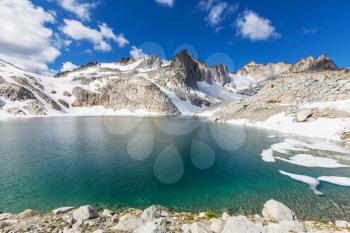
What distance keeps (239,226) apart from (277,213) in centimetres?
581

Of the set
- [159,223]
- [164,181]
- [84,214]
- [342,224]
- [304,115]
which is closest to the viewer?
[159,223]

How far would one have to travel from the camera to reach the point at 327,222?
68.8 feet

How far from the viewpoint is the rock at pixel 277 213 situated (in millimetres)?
20223

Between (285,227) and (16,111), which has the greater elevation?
(16,111)

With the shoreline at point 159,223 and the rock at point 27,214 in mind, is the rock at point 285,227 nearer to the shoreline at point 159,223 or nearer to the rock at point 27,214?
the shoreline at point 159,223

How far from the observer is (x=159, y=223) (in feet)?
60.7

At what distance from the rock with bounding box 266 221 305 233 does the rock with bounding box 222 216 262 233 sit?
1.25 m

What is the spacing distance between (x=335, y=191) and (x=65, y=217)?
3120 centimetres

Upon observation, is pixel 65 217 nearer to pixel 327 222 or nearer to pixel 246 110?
pixel 327 222

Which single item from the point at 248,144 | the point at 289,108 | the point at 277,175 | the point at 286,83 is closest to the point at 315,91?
the point at 289,108

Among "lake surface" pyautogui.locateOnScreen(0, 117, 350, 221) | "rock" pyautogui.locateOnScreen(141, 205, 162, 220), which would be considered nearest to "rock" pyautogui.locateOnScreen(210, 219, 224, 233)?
"rock" pyautogui.locateOnScreen(141, 205, 162, 220)

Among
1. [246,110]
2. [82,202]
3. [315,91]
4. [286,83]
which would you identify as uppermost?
[286,83]

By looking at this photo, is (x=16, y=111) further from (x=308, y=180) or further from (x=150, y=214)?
(x=308, y=180)

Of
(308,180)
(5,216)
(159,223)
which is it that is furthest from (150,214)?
(308,180)
